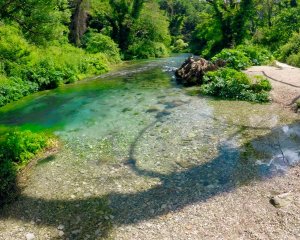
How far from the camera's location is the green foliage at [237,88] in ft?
45.5

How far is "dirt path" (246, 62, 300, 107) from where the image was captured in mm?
13102

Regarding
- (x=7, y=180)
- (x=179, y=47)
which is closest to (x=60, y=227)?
(x=7, y=180)

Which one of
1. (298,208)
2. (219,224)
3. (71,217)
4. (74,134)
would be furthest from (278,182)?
(74,134)

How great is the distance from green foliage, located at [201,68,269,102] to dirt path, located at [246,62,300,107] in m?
0.54

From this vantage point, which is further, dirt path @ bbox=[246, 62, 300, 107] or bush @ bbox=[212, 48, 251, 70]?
bush @ bbox=[212, 48, 251, 70]

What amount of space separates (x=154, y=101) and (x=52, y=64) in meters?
9.90

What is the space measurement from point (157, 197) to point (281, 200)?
247cm

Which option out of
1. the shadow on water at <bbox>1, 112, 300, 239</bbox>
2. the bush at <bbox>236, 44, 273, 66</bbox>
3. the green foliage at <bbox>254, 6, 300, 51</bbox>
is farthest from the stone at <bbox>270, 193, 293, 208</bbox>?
the green foliage at <bbox>254, 6, 300, 51</bbox>

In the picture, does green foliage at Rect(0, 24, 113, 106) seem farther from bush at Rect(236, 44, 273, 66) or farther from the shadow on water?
bush at Rect(236, 44, 273, 66)

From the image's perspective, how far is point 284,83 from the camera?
49.5 ft

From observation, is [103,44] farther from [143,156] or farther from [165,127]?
[143,156]

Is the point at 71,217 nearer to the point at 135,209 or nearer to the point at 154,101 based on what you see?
the point at 135,209

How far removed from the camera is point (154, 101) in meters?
14.8

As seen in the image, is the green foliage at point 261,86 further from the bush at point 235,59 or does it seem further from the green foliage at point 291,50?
the green foliage at point 291,50
